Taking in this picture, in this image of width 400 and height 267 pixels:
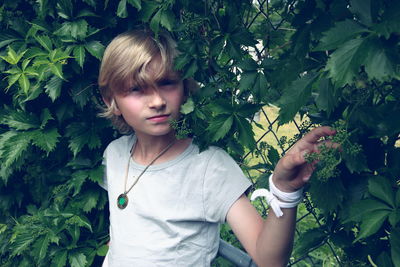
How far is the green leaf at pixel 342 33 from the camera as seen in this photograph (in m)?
0.90

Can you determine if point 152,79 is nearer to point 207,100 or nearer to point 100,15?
point 207,100

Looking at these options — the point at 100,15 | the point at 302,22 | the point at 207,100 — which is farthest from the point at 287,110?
the point at 100,15

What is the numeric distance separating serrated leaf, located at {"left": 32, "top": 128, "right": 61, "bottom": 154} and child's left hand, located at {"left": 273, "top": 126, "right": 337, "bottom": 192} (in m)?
1.13

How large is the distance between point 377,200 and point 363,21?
42cm

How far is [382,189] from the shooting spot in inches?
41.9

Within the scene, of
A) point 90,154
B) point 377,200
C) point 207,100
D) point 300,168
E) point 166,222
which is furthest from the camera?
point 90,154

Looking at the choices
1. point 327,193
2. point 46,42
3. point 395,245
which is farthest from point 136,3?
point 395,245

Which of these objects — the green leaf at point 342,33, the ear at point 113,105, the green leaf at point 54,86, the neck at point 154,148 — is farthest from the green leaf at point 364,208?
the green leaf at point 54,86

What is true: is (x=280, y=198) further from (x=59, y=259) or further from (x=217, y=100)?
(x=59, y=259)

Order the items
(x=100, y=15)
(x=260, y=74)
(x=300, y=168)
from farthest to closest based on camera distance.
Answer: (x=100, y=15) → (x=260, y=74) → (x=300, y=168)

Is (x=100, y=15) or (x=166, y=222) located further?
(x=100, y=15)

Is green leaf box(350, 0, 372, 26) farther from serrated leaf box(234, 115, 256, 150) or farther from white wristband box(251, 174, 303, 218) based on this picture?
serrated leaf box(234, 115, 256, 150)

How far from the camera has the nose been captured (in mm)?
1773

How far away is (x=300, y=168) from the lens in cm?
129
